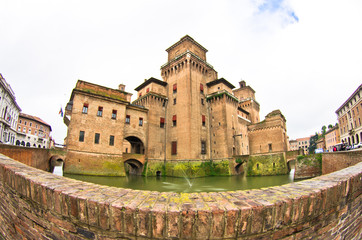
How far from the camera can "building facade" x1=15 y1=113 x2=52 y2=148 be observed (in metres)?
51.4

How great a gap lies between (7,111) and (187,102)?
140ft

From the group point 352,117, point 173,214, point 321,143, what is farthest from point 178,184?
point 321,143

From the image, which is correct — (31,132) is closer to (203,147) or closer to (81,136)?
(81,136)

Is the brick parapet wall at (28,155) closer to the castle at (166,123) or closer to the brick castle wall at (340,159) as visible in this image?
the castle at (166,123)

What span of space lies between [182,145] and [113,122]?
37.2ft

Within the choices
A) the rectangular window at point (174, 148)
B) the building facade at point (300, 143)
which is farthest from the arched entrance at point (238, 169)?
the building facade at point (300, 143)

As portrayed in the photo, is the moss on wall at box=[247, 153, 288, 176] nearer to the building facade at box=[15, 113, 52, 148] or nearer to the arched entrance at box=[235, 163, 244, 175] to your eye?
the arched entrance at box=[235, 163, 244, 175]

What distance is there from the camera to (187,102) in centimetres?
2933

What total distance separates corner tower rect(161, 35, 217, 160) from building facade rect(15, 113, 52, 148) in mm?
41373

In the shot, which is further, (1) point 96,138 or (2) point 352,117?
(2) point 352,117

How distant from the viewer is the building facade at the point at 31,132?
5136cm

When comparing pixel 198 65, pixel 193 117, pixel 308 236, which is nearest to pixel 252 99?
pixel 198 65

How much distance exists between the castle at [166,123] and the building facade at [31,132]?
37208mm

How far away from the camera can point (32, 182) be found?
2594mm
